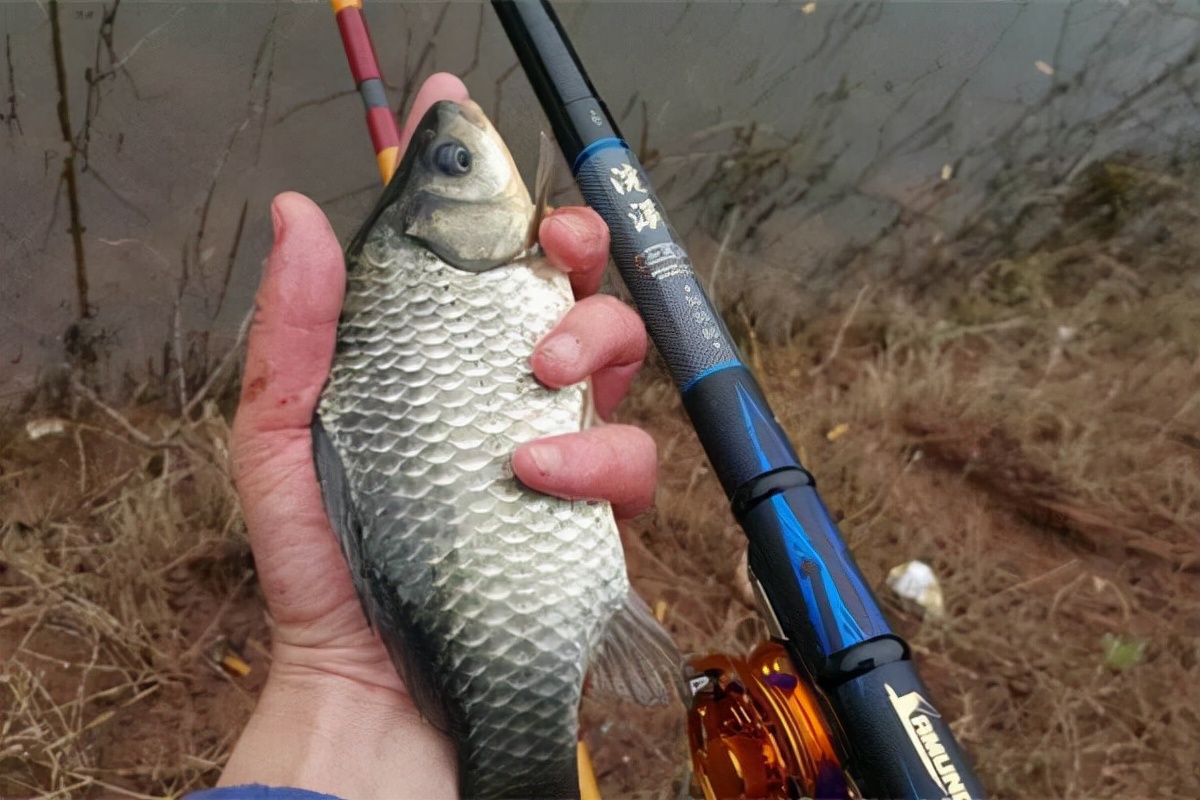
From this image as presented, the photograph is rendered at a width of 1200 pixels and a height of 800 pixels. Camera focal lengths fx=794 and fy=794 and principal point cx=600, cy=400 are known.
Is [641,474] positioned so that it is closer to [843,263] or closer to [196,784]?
[196,784]

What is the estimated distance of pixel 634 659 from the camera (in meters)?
1.30

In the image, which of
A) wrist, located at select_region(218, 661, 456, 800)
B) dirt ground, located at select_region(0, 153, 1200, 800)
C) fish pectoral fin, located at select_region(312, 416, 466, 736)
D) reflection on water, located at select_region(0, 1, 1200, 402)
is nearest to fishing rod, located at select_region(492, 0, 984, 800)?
reflection on water, located at select_region(0, 1, 1200, 402)

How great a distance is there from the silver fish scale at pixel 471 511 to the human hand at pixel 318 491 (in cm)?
5

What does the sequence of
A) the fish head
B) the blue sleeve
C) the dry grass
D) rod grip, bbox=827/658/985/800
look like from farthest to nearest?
the dry grass < the fish head < the blue sleeve < rod grip, bbox=827/658/985/800

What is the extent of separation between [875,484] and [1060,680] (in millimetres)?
817

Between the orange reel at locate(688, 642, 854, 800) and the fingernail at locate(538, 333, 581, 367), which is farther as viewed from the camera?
the fingernail at locate(538, 333, 581, 367)

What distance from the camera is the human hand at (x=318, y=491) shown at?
1.29m

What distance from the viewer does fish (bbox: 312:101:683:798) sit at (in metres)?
1.14

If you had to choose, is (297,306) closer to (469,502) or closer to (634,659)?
(469,502)

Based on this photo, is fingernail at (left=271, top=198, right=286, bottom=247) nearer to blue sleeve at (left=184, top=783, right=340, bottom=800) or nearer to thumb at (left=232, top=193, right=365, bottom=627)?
thumb at (left=232, top=193, right=365, bottom=627)

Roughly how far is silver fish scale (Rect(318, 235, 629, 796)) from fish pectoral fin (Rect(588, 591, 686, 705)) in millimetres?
45

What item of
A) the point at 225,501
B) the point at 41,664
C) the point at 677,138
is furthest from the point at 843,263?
the point at 41,664

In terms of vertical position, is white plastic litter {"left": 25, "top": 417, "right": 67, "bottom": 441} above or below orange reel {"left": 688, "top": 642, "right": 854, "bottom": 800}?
above

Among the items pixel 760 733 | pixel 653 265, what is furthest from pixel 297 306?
pixel 760 733
